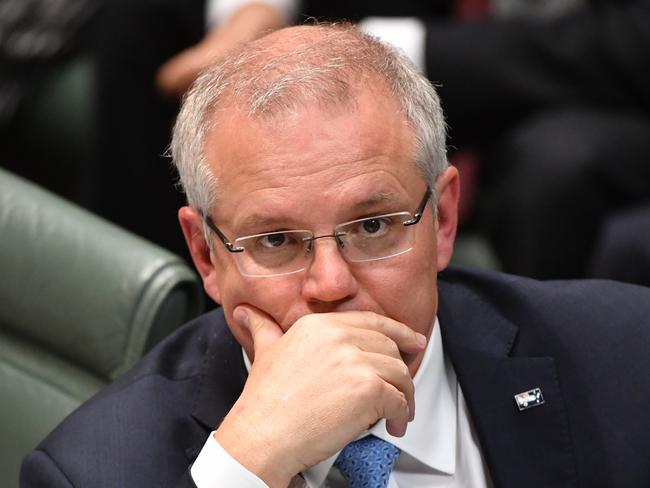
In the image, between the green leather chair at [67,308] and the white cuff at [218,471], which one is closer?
the white cuff at [218,471]

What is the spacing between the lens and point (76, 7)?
11.1 feet

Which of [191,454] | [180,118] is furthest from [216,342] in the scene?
[180,118]

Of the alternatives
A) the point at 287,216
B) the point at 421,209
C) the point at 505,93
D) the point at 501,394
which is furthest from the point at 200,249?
the point at 505,93

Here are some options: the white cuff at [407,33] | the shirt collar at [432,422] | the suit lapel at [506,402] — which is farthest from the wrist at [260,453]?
the white cuff at [407,33]

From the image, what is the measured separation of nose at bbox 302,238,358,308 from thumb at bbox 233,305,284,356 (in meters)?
0.07

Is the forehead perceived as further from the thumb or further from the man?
the thumb

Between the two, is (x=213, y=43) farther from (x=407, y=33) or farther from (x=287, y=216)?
(x=287, y=216)

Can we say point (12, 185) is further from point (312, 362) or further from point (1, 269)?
point (312, 362)

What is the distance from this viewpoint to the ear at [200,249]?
1.66 metres

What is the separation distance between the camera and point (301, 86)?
1542 millimetres

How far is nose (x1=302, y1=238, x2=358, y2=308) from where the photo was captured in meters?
1.50

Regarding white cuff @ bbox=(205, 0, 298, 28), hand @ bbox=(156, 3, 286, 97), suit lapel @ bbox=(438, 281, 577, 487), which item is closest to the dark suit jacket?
suit lapel @ bbox=(438, 281, 577, 487)

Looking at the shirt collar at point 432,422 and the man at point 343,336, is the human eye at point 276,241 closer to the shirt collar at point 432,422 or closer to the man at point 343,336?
the man at point 343,336

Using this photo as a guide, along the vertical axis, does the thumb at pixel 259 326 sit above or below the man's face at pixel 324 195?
below
